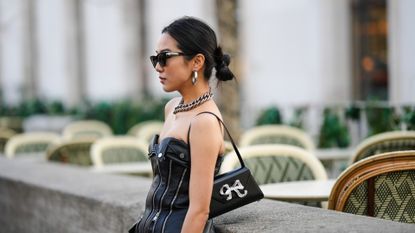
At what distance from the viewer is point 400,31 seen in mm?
11273

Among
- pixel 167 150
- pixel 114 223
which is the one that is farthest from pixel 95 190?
pixel 167 150

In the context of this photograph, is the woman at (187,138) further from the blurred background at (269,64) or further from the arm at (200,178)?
the blurred background at (269,64)

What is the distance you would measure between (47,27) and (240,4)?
38.8 ft

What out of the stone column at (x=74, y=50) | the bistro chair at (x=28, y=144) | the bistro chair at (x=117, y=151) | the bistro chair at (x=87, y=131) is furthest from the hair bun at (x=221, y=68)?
the stone column at (x=74, y=50)

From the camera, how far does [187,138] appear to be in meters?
2.71

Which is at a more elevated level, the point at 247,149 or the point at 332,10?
the point at 332,10

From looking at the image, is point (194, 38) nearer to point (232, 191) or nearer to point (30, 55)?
point (232, 191)

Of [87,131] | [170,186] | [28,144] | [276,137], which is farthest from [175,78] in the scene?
[87,131]

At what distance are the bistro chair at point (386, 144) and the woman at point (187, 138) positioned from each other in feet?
8.81

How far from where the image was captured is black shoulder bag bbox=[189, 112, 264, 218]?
9.09 ft

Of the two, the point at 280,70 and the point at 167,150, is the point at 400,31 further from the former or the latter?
the point at 167,150

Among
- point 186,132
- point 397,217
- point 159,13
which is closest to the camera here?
point 186,132

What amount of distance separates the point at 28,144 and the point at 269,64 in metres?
6.26

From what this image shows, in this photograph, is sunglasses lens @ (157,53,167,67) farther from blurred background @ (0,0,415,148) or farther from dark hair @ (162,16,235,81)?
blurred background @ (0,0,415,148)
